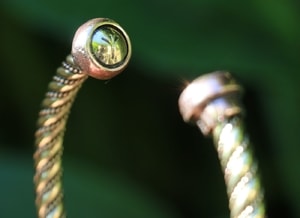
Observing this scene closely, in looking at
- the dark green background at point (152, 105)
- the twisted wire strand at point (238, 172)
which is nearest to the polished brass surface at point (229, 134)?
the twisted wire strand at point (238, 172)

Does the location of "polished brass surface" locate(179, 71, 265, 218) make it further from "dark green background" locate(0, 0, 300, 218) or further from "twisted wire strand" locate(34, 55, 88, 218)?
"dark green background" locate(0, 0, 300, 218)

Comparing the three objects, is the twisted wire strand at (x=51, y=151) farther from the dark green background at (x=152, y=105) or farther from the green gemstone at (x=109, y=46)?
the dark green background at (x=152, y=105)

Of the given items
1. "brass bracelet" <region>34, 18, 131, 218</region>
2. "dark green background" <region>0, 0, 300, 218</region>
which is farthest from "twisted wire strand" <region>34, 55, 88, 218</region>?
"dark green background" <region>0, 0, 300, 218</region>

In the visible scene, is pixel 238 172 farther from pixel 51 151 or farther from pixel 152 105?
pixel 152 105

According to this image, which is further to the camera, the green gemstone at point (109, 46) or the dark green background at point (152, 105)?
the dark green background at point (152, 105)

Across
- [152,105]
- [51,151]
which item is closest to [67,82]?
[51,151]
